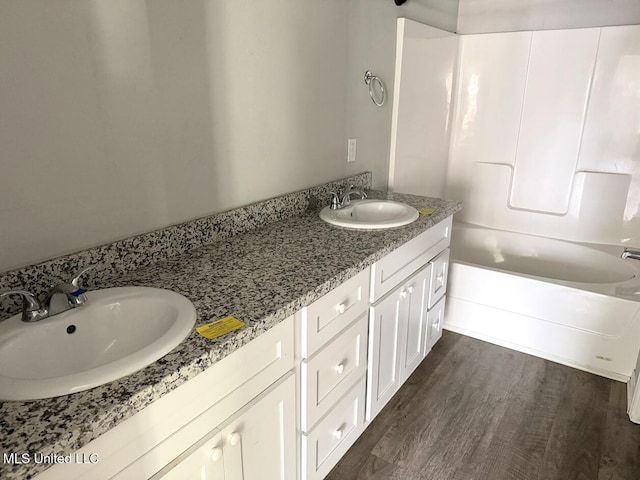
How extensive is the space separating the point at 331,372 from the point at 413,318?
0.69 metres

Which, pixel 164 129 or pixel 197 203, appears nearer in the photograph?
pixel 164 129

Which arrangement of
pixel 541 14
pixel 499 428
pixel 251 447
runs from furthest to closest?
pixel 541 14, pixel 499 428, pixel 251 447

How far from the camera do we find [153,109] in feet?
4.26

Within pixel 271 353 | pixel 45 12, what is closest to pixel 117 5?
pixel 45 12

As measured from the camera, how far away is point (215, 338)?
3.17 feet

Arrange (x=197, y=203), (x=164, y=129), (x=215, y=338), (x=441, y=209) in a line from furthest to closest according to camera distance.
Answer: (x=441, y=209), (x=197, y=203), (x=164, y=129), (x=215, y=338)

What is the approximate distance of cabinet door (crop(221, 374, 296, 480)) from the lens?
1.07m

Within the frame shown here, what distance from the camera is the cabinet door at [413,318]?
1897 millimetres

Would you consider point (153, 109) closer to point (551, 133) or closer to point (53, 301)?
point (53, 301)

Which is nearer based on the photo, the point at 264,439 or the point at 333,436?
the point at 264,439

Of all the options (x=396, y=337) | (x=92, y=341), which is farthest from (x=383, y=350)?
(x=92, y=341)

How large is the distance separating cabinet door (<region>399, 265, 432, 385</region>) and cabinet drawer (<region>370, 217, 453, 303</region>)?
2.2 inches

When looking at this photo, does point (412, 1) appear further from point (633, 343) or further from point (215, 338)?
point (215, 338)

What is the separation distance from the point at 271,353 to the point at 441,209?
122 centimetres
